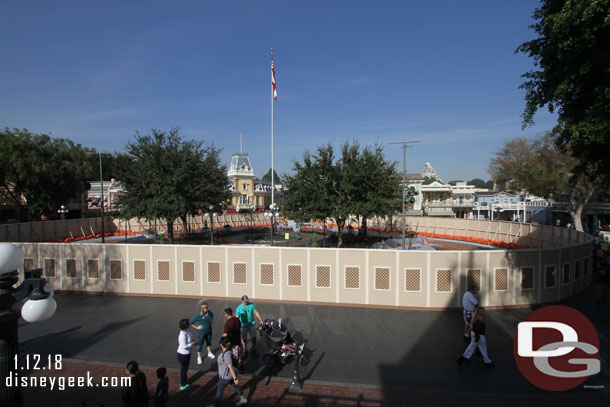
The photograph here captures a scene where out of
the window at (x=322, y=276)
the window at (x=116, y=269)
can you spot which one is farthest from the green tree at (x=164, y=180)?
the window at (x=322, y=276)

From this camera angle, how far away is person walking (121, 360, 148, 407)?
5.23 metres

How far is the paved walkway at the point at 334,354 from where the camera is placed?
6.86m

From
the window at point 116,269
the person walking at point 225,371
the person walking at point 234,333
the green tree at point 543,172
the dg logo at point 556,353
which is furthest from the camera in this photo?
the green tree at point 543,172

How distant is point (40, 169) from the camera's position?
126ft

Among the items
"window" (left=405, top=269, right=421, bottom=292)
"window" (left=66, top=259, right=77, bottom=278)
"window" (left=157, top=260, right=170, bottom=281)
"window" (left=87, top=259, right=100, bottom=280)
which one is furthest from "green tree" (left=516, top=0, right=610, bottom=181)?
"window" (left=66, top=259, right=77, bottom=278)

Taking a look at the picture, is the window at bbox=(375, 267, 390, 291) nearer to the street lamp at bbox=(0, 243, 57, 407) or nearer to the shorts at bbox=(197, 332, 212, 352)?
the shorts at bbox=(197, 332, 212, 352)

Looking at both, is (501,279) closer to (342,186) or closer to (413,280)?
(413,280)

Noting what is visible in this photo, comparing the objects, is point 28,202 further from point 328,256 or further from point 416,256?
point 416,256

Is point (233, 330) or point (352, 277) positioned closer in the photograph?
point (233, 330)

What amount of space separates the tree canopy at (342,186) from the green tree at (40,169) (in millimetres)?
32408

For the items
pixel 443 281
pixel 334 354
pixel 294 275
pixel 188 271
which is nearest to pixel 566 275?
pixel 443 281

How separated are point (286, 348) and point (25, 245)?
14.2 m

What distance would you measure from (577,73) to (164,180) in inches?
1067

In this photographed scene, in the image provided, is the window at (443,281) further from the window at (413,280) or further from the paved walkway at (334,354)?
the paved walkway at (334,354)
